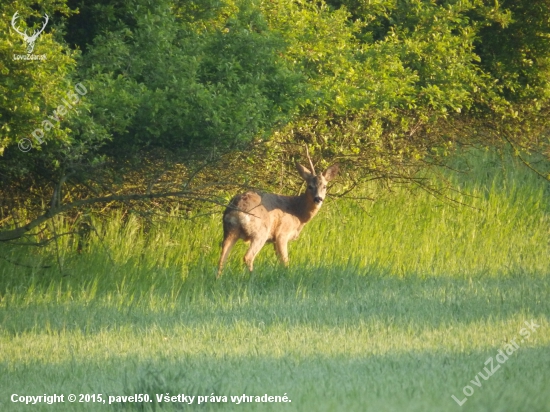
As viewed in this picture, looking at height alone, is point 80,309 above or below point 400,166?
below

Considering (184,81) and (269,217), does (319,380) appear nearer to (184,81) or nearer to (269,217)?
(184,81)

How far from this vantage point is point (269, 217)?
1348cm

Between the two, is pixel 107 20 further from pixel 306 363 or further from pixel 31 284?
pixel 306 363

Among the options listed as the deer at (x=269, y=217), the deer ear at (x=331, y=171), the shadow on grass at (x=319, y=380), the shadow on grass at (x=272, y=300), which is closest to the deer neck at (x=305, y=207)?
the deer at (x=269, y=217)

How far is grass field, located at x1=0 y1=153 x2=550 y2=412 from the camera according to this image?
6770 mm

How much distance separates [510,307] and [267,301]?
286cm

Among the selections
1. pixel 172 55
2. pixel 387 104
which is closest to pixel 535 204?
pixel 387 104

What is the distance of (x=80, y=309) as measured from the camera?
10.8 meters

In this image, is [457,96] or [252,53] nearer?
[252,53]

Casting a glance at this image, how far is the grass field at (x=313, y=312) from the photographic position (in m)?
6.77

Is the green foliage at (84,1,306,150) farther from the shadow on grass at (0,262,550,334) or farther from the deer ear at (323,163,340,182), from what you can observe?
the shadow on grass at (0,262,550,334)

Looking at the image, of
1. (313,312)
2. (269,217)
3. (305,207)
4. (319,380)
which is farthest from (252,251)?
(319,380)

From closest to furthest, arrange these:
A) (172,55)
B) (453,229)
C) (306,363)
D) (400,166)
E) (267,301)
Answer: (306,363) < (267,301) < (172,55) < (453,229) < (400,166)

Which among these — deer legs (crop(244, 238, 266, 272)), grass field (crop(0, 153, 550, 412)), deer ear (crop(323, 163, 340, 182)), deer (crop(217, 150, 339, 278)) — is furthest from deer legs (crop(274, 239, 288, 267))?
deer ear (crop(323, 163, 340, 182))
